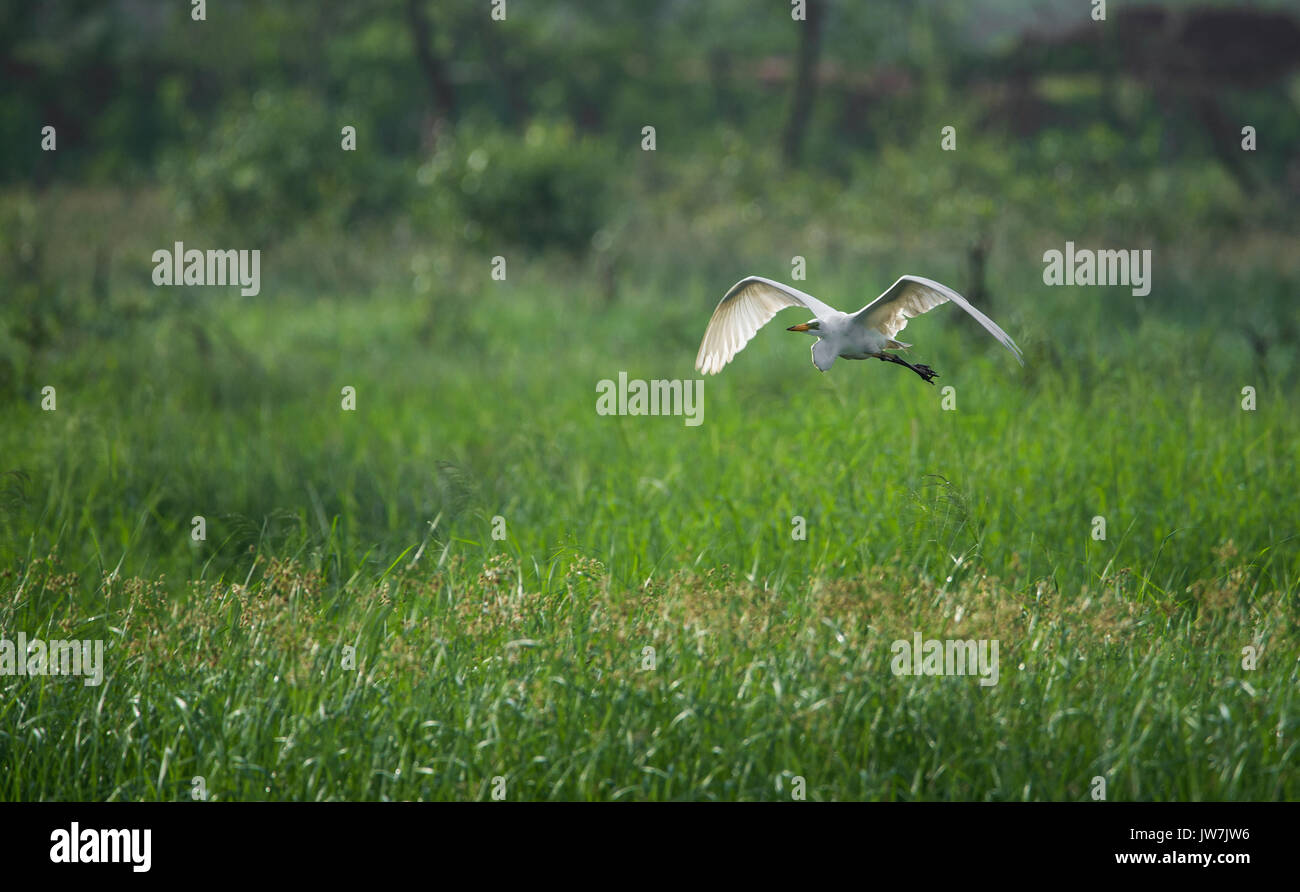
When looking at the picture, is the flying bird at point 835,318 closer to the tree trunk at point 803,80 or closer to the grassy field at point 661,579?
Answer: the grassy field at point 661,579

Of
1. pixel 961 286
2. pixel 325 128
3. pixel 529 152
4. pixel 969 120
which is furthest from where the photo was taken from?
pixel 969 120

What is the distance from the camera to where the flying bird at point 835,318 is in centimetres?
431

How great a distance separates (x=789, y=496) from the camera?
7168mm

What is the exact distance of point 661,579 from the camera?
5.72 metres

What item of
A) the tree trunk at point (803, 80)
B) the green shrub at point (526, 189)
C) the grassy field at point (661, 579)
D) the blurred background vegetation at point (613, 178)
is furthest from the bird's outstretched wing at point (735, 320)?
the tree trunk at point (803, 80)

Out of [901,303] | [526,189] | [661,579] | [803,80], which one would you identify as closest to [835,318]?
[901,303]

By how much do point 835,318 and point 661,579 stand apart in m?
1.82

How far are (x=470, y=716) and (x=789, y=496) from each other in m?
2.99

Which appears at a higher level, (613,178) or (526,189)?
(613,178)

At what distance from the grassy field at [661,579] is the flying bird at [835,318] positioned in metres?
1.01

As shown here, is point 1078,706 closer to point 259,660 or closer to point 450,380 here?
point 259,660

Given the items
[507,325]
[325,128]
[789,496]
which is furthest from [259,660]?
[325,128]

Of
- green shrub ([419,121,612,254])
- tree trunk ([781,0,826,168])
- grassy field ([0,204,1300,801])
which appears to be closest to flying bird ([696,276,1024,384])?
grassy field ([0,204,1300,801])

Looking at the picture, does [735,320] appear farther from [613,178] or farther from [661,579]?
[613,178]
